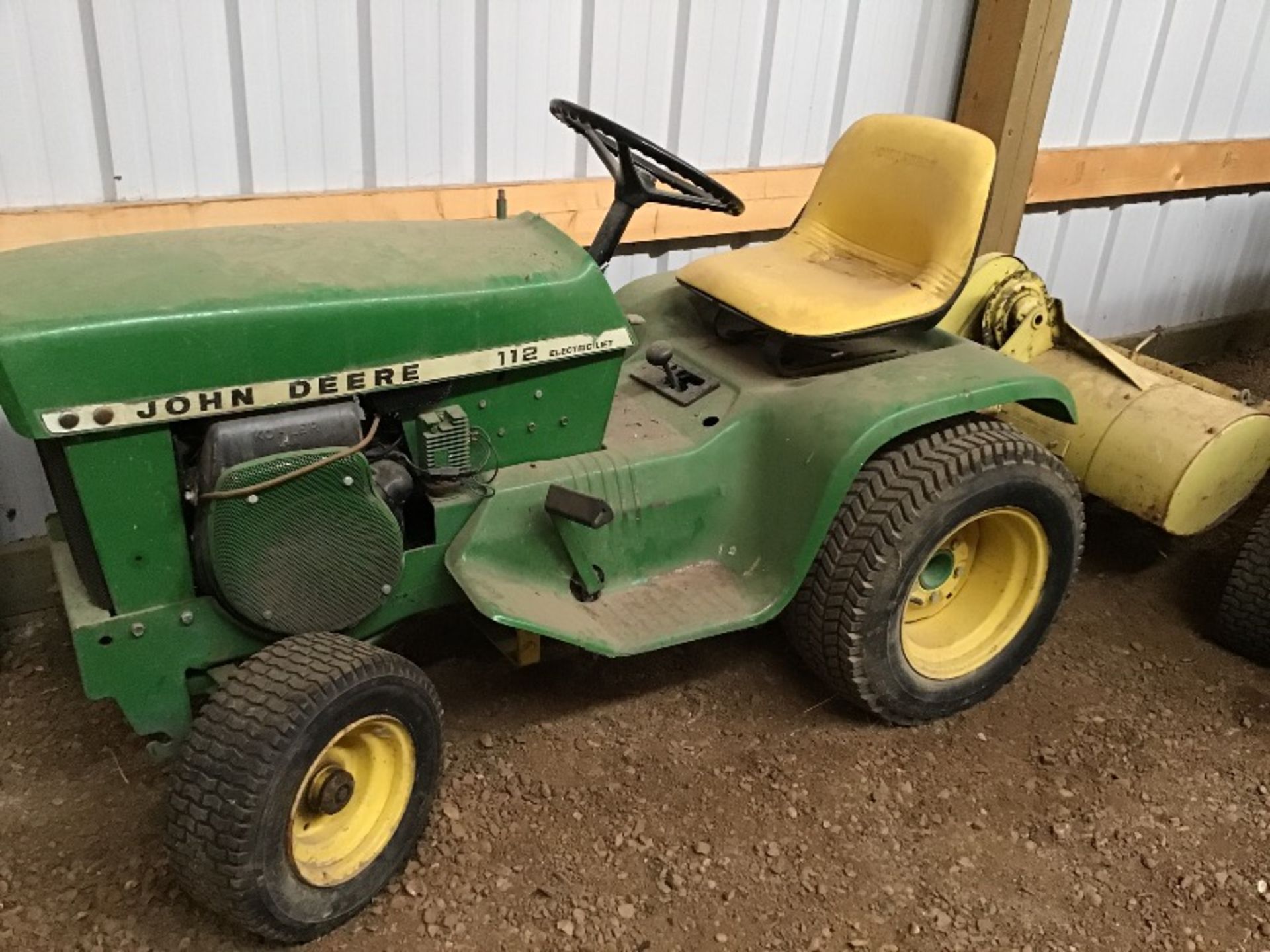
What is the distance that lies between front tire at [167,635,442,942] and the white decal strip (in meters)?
0.39

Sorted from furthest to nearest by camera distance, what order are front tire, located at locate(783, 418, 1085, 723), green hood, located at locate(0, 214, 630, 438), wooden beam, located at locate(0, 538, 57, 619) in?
1. wooden beam, located at locate(0, 538, 57, 619)
2. front tire, located at locate(783, 418, 1085, 723)
3. green hood, located at locate(0, 214, 630, 438)

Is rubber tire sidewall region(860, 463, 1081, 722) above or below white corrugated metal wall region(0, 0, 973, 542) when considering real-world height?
below

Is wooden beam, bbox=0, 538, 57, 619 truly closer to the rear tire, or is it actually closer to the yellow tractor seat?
the yellow tractor seat

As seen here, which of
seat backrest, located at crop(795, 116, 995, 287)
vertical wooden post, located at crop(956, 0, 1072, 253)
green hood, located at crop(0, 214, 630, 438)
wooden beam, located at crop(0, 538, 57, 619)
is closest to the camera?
green hood, located at crop(0, 214, 630, 438)

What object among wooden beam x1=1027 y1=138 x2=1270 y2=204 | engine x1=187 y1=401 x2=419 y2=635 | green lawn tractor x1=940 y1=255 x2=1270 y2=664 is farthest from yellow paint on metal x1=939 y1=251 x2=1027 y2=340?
engine x1=187 y1=401 x2=419 y2=635

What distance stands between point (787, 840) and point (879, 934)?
0.82ft

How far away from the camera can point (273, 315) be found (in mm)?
1838

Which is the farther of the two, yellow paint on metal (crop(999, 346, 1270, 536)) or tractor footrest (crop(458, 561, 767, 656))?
yellow paint on metal (crop(999, 346, 1270, 536))

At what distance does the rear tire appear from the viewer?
2.75 m

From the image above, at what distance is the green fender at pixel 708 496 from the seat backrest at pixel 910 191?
0.85 ft

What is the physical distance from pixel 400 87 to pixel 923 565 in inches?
66.5

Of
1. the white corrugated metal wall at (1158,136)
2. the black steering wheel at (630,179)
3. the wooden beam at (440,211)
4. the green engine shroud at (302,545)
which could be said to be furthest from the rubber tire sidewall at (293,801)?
the white corrugated metal wall at (1158,136)

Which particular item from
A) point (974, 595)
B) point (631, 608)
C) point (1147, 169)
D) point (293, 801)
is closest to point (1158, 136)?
point (1147, 169)

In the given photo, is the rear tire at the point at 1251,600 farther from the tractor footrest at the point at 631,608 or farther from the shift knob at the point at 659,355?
the shift knob at the point at 659,355
